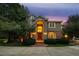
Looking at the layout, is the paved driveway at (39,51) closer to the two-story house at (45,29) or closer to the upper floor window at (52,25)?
the two-story house at (45,29)

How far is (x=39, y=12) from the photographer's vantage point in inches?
504

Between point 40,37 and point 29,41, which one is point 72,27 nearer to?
point 40,37

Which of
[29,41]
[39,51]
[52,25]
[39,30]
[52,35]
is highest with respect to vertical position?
[52,25]

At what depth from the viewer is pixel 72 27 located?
12.9m

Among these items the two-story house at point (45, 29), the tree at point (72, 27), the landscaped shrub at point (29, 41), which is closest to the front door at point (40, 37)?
the two-story house at point (45, 29)

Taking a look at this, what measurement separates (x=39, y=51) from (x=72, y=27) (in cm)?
91

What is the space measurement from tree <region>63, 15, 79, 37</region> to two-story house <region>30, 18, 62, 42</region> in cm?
18

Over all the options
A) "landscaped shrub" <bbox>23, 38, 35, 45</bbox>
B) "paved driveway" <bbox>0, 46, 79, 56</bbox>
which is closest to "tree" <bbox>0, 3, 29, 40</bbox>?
"landscaped shrub" <bbox>23, 38, 35, 45</bbox>

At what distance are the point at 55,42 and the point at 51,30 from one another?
0.92 feet

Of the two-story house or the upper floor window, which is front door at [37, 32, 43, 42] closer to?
the two-story house

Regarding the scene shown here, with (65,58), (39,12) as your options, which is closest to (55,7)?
(39,12)

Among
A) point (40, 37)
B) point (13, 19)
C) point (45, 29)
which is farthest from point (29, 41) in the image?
point (13, 19)

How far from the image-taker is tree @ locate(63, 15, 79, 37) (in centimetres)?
1277

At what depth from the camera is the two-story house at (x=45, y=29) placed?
505 inches
